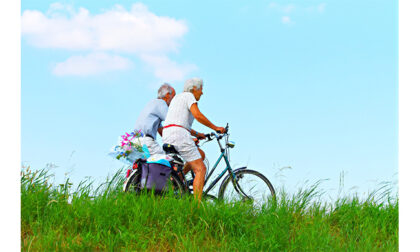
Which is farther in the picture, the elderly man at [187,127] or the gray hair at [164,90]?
the gray hair at [164,90]

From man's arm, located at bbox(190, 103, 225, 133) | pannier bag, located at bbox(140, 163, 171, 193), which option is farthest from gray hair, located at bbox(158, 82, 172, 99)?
pannier bag, located at bbox(140, 163, 171, 193)

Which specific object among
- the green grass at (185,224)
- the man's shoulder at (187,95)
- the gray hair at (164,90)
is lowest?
the green grass at (185,224)

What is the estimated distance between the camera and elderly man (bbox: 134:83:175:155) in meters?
8.24

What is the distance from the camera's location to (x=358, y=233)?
6.60m

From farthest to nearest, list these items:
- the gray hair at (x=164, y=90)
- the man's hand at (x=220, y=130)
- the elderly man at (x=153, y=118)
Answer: the gray hair at (x=164, y=90), the elderly man at (x=153, y=118), the man's hand at (x=220, y=130)

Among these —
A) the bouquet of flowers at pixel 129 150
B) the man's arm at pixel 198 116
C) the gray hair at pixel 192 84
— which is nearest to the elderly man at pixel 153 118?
the bouquet of flowers at pixel 129 150

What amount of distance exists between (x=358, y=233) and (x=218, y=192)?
7.54ft

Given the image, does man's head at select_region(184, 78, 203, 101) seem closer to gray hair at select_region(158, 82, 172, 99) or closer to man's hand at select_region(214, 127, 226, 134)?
man's hand at select_region(214, 127, 226, 134)

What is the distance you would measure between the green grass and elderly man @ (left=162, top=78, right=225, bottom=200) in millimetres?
513

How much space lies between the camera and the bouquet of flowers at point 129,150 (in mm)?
7648

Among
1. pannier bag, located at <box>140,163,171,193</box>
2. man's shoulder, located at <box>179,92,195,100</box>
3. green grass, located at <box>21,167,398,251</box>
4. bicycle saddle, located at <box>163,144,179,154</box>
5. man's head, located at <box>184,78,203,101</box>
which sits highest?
man's head, located at <box>184,78,203,101</box>

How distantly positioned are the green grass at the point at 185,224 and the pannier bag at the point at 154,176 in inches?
7.2

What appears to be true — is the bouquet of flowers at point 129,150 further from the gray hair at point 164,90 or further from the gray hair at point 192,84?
the gray hair at point 192,84

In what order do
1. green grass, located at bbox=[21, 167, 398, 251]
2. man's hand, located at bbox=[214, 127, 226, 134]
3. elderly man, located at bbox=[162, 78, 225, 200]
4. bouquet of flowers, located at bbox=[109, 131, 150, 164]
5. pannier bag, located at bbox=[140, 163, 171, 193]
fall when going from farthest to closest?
bouquet of flowers, located at bbox=[109, 131, 150, 164]
man's hand, located at bbox=[214, 127, 226, 134]
elderly man, located at bbox=[162, 78, 225, 200]
pannier bag, located at bbox=[140, 163, 171, 193]
green grass, located at bbox=[21, 167, 398, 251]
